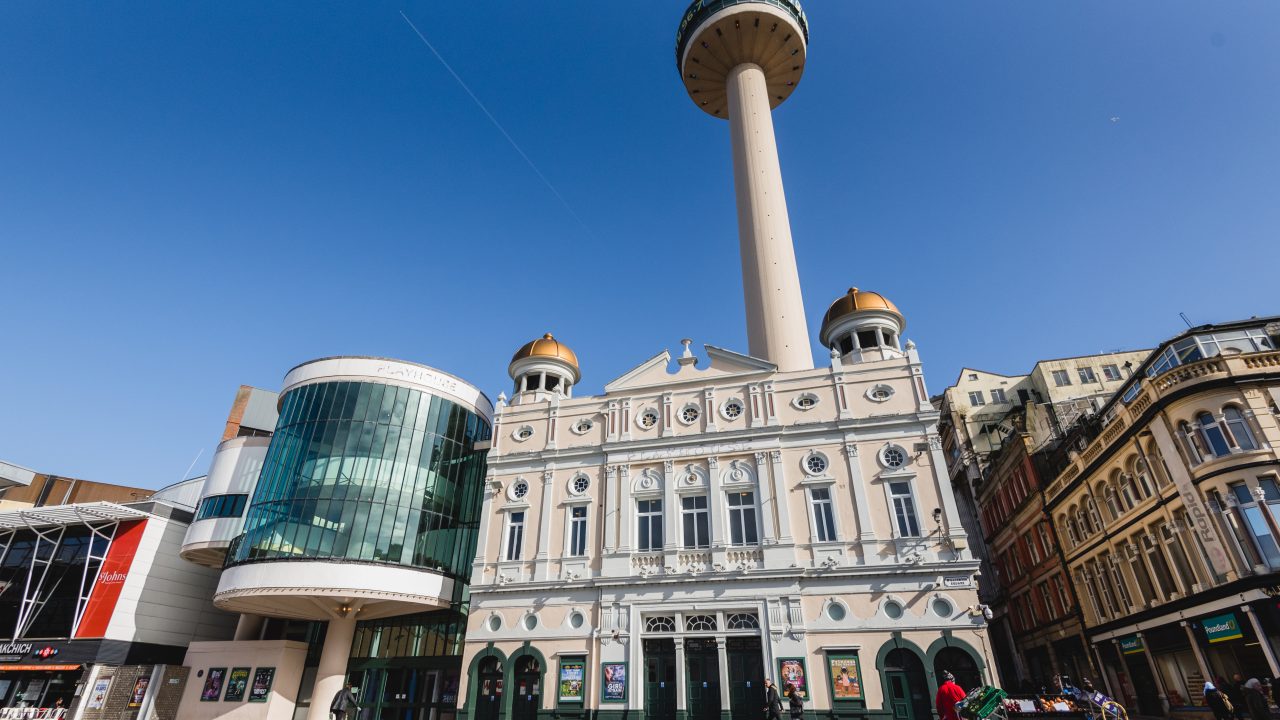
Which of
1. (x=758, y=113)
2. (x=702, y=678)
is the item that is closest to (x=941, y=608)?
(x=702, y=678)

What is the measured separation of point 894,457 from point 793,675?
32.1 feet

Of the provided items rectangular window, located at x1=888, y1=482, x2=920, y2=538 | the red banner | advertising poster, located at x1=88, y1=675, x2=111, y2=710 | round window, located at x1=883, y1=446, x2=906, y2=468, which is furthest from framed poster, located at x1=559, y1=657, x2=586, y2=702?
the red banner

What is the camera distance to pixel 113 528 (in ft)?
125

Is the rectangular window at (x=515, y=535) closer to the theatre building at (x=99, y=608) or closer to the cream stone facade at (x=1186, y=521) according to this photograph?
the theatre building at (x=99, y=608)

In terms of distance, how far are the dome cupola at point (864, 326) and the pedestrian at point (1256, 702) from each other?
57.9 ft

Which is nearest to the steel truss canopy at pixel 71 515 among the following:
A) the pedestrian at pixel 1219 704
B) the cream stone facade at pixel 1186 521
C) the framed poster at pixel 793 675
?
the framed poster at pixel 793 675

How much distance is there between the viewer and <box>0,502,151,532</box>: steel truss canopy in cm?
3688

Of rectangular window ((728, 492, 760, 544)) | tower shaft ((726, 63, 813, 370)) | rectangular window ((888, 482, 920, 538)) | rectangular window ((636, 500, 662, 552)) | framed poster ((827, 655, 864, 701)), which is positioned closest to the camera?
framed poster ((827, 655, 864, 701))

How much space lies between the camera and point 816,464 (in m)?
28.2

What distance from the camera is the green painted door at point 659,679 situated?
25.2m

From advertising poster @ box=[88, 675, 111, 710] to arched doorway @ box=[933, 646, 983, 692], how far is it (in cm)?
4037

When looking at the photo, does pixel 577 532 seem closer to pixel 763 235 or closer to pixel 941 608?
pixel 941 608

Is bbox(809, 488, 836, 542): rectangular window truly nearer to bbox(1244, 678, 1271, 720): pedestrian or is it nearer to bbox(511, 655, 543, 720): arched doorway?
bbox(1244, 678, 1271, 720): pedestrian

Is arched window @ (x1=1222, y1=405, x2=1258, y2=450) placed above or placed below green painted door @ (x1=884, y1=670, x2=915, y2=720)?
above
